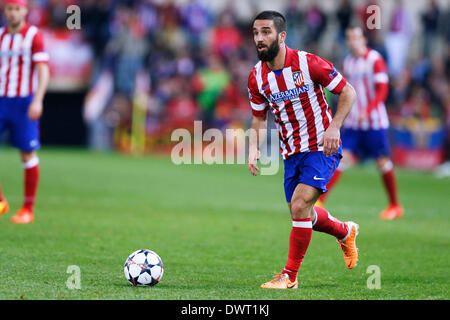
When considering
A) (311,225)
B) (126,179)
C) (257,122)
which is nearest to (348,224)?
(311,225)

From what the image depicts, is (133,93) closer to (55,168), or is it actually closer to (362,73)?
(55,168)

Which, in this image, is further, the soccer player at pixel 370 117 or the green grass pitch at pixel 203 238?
the soccer player at pixel 370 117

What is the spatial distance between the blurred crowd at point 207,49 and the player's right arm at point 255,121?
1390 cm

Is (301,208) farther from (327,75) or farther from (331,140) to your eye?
(327,75)

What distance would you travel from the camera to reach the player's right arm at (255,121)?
19.9ft

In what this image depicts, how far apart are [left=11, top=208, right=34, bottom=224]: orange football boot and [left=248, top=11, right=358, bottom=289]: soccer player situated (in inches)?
143

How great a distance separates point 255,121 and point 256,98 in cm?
22

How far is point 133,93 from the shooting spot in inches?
853

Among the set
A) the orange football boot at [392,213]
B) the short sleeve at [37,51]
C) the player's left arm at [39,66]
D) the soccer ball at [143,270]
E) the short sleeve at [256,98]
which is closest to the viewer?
the soccer ball at [143,270]

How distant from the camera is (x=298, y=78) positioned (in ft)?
19.2

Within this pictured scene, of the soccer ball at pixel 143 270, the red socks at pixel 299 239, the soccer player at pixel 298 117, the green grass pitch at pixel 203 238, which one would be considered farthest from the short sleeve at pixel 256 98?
the soccer ball at pixel 143 270

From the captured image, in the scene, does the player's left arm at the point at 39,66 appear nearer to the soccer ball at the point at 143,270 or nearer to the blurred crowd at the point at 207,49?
the soccer ball at the point at 143,270

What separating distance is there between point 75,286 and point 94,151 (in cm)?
1581
